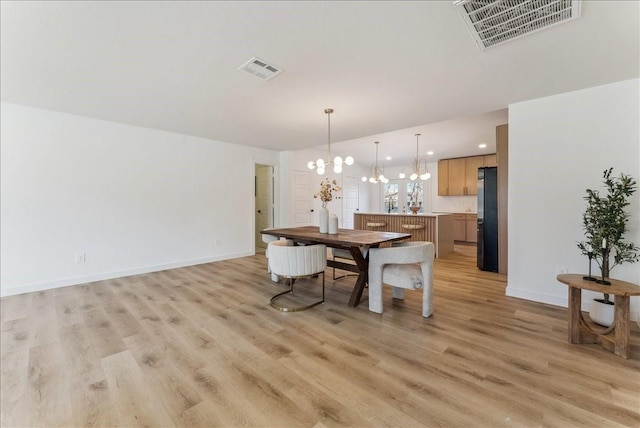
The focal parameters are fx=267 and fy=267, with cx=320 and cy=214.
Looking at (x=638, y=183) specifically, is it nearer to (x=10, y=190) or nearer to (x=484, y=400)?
(x=484, y=400)

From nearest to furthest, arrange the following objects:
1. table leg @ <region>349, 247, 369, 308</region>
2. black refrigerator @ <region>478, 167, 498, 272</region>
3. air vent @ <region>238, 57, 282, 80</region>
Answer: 1. air vent @ <region>238, 57, 282, 80</region>
2. table leg @ <region>349, 247, 369, 308</region>
3. black refrigerator @ <region>478, 167, 498, 272</region>

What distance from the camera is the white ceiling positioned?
5.91ft

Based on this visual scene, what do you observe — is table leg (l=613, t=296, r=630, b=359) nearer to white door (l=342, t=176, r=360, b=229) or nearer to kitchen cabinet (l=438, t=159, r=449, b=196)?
kitchen cabinet (l=438, t=159, r=449, b=196)

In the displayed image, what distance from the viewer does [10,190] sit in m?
3.43

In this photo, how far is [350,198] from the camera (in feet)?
29.3

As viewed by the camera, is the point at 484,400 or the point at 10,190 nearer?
the point at 484,400

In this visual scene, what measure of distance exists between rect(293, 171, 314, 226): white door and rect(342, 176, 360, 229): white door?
172 cm

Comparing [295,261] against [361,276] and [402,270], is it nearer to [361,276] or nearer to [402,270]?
[361,276]

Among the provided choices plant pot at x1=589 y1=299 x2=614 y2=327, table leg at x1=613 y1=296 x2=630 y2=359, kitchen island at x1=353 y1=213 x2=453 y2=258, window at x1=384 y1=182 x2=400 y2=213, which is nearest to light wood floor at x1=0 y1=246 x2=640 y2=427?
table leg at x1=613 y1=296 x2=630 y2=359

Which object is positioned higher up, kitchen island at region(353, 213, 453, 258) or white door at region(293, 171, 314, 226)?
white door at region(293, 171, 314, 226)

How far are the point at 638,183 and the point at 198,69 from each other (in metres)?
4.44

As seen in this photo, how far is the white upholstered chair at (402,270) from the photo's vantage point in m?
2.70

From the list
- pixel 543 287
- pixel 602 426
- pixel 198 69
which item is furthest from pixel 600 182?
pixel 198 69

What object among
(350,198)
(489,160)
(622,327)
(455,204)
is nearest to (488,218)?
(622,327)
